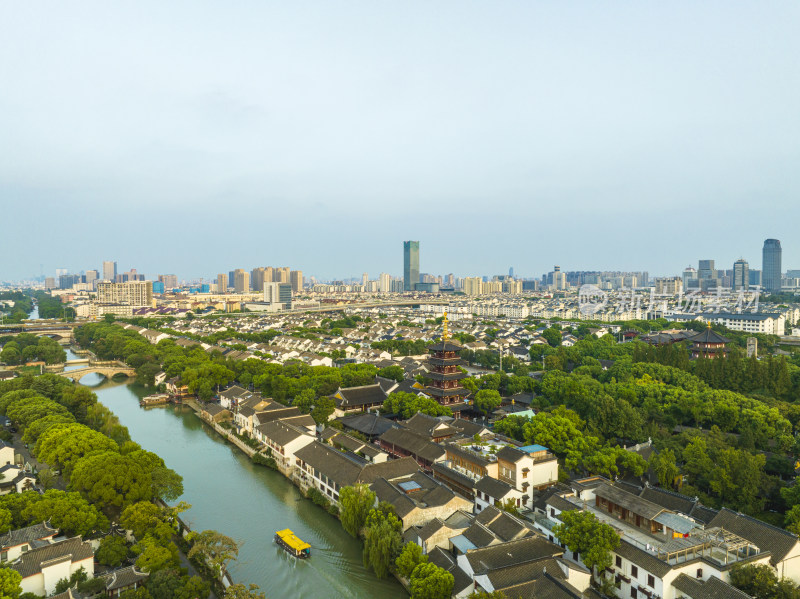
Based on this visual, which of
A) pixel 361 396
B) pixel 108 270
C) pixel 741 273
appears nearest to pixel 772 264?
pixel 741 273

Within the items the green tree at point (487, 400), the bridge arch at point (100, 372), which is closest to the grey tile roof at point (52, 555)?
the green tree at point (487, 400)

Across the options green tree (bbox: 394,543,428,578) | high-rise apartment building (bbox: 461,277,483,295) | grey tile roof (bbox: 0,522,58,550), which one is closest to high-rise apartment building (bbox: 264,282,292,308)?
high-rise apartment building (bbox: 461,277,483,295)

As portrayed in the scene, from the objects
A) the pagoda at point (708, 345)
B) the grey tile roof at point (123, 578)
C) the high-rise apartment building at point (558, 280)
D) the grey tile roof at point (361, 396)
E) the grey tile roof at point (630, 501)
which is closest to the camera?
the grey tile roof at point (123, 578)

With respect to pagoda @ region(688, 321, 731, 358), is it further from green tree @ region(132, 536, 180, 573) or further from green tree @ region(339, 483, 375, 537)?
green tree @ region(132, 536, 180, 573)

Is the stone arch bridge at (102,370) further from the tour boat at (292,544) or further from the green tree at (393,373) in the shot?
the tour boat at (292,544)

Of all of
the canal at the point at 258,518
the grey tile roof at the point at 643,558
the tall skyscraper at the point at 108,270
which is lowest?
the canal at the point at 258,518

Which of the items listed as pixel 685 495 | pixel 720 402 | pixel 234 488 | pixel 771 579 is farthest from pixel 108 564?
pixel 720 402

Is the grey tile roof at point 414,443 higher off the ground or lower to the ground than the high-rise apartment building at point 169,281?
lower

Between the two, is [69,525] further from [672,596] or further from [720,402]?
[720,402]
